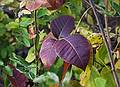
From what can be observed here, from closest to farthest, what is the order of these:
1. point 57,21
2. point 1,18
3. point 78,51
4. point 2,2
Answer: point 78,51 → point 57,21 → point 2,2 → point 1,18

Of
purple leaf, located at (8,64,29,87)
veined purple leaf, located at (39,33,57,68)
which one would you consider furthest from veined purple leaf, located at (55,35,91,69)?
purple leaf, located at (8,64,29,87)

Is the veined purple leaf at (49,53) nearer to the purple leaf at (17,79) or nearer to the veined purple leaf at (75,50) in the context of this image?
the veined purple leaf at (75,50)

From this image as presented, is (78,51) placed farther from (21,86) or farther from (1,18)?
(1,18)

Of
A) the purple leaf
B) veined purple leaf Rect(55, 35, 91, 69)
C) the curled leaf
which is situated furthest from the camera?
the purple leaf

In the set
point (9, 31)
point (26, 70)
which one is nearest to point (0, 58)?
point (9, 31)

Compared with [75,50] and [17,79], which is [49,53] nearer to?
[75,50]

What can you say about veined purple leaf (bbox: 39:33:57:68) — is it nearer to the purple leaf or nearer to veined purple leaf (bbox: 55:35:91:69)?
veined purple leaf (bbox: 55:35:91:69)
